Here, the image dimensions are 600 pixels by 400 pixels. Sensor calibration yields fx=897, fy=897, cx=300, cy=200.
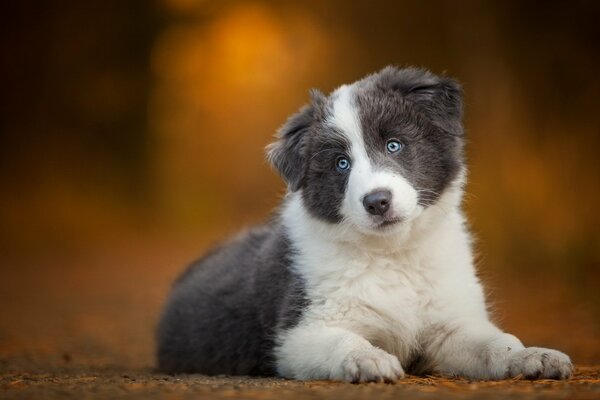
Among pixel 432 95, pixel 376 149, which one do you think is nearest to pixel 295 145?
pixel 376 149

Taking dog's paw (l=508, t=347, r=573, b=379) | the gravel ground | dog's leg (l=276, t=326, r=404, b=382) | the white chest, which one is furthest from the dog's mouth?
dog's paw (l=508, t=347, r=573, b=379)

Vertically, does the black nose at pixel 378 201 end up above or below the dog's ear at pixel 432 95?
below

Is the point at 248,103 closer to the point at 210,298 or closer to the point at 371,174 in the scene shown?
the point at 210,298

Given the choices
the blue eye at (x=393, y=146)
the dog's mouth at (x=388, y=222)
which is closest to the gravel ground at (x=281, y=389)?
the dog's mouth at (x=388, y=222)

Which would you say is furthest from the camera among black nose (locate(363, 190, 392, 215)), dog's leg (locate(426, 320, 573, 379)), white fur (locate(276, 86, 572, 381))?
white fur (locate(276, 86, 572, 381))

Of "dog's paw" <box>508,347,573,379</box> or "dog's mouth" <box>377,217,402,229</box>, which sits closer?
"dog's paw" <box>508,347,573,379</box>

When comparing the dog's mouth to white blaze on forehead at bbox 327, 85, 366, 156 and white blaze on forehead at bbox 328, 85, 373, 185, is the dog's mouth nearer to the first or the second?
white blaze on forehead at bbox 328, 85, 373, 185

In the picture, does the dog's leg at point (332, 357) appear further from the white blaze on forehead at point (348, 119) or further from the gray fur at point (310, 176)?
the white blaze on forehead at point (348, 119)
